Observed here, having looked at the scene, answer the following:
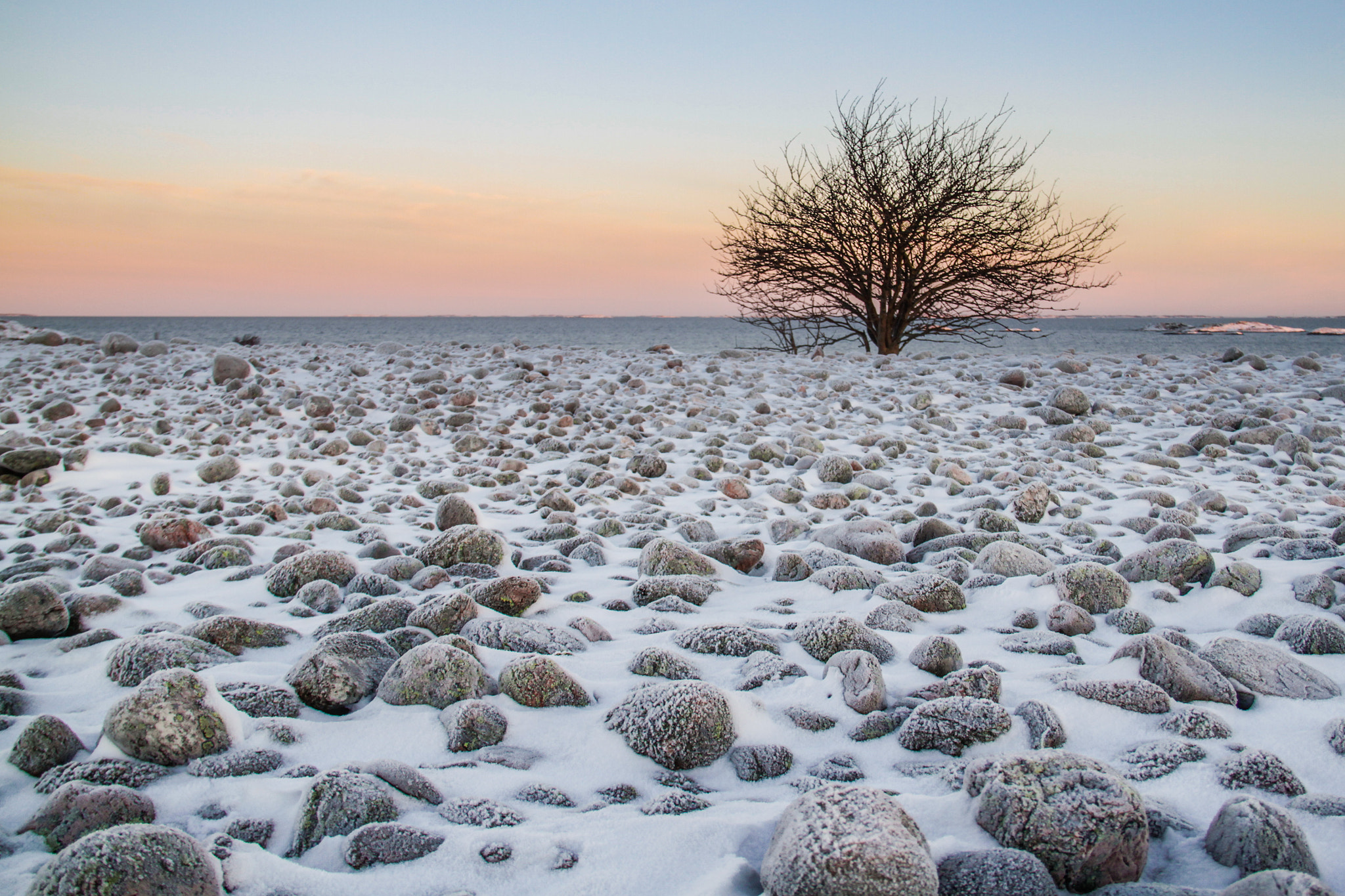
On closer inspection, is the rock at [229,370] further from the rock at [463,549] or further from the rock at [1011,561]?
the rock at [1011,561]

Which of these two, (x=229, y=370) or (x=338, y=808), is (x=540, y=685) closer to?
(x=338, y=808)

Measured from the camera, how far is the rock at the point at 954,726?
159 centimetres

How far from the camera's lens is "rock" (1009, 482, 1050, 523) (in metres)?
3.62

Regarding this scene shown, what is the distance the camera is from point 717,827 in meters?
1.28

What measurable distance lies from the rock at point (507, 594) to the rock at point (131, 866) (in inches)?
51.1

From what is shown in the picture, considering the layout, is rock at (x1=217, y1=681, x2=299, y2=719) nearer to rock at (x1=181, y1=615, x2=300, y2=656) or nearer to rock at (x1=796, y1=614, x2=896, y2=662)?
rock at (x1=181, y1=615, x2=300, y2=656)

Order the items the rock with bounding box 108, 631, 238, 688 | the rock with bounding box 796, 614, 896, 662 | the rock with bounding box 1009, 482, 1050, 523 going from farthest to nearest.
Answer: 1. the rock with bounding box 1009, 482, 1050, 523
2. the rock with bounding box 796, 614, 896, 662
3. the rock with bounding box 108, 631, 238, 688

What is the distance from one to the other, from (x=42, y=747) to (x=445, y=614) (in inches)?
37.5

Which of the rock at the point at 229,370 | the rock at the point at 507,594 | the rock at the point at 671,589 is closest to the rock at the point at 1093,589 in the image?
the rock at the point at 671,589

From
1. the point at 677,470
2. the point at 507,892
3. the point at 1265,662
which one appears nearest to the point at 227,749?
the point at 507,892

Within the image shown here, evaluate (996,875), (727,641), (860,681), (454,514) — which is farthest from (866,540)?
(996,875)

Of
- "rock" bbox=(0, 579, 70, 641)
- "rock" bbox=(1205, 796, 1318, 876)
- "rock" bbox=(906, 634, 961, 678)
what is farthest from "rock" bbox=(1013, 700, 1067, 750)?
"rock" bbox=(0, 579, 70, 641)

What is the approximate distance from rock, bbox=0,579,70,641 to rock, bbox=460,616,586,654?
1.19 metres

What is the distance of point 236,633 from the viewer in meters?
2.11
